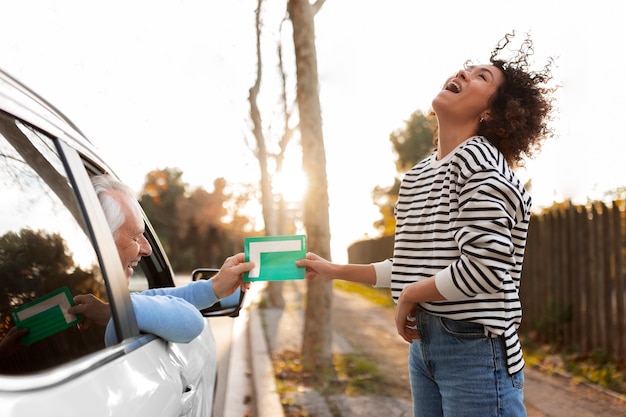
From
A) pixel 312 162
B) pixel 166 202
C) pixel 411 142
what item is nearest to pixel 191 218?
pixel 166 202

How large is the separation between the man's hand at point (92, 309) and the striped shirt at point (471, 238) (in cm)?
91

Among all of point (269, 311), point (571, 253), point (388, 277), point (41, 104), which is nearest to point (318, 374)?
point (571, 253)

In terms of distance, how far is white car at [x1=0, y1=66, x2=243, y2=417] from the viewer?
5.35 feet

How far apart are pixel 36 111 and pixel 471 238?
A: 117cm

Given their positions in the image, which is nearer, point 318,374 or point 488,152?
point 488,152

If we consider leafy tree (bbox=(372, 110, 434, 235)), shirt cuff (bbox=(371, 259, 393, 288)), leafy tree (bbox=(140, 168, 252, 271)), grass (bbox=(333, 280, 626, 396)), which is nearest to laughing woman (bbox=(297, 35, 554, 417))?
shirt cuff (bbox=(371, 259, 393, 288))

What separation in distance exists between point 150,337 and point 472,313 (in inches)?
37.1

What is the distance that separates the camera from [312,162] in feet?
27.1

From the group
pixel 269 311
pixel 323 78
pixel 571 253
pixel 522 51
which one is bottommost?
pixel 269 311

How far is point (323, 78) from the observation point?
50.0 feet

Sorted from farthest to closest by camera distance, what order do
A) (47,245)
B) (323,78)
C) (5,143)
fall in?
(323,78), (47,245), (5,143)

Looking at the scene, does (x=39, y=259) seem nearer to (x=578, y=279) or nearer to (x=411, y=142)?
(x=578, y=279)

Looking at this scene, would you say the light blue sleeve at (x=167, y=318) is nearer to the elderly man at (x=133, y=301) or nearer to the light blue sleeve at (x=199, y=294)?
the elderly man at (x=133, y=301)

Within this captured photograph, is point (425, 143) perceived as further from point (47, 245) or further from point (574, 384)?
point (47, 245)
